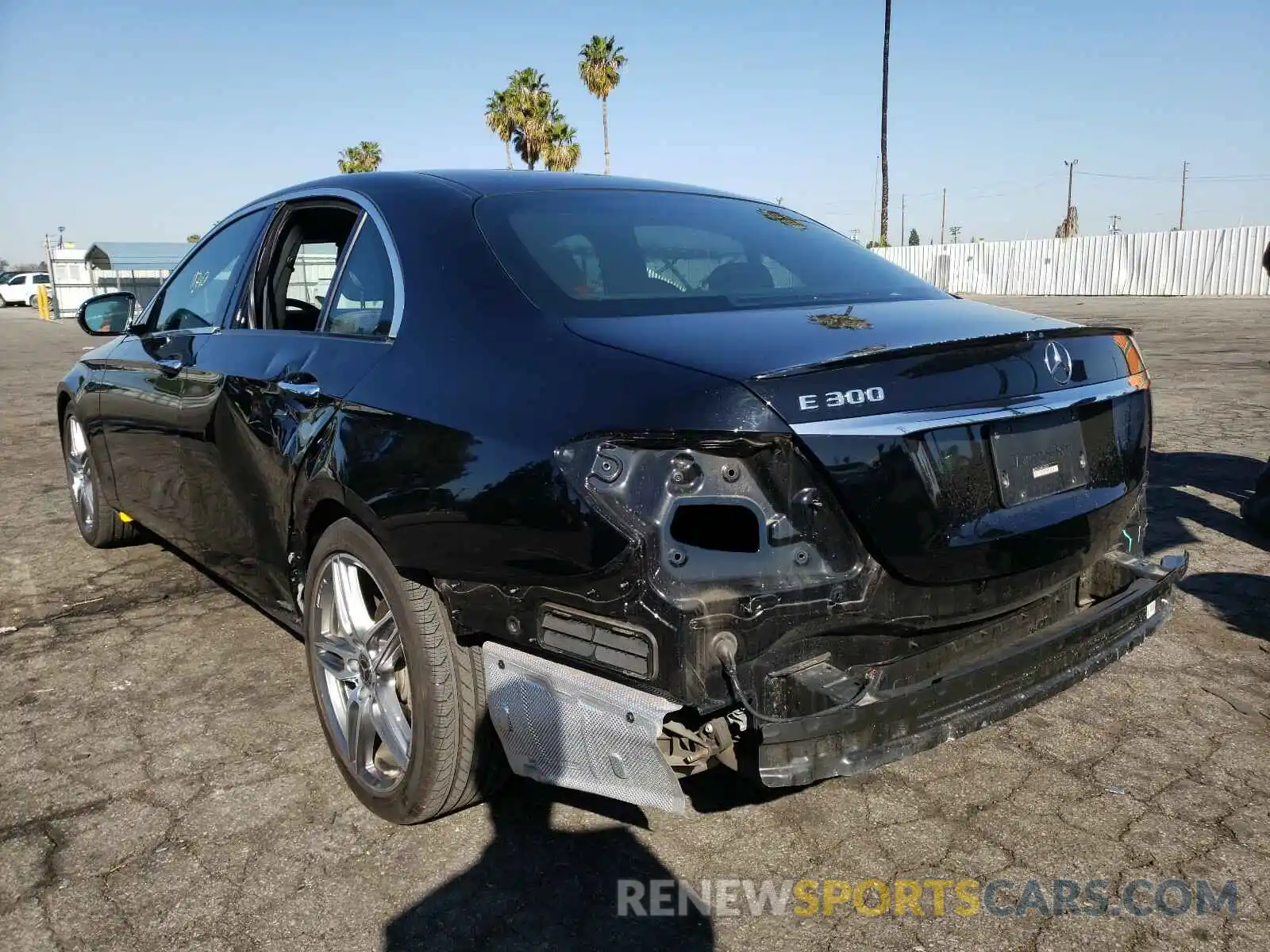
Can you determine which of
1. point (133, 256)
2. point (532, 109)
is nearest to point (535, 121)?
point (532, 109)

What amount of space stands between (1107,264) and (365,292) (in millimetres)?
37433

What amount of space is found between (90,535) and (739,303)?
4.15 m

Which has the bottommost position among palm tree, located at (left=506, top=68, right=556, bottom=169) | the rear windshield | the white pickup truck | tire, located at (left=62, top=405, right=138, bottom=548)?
the white pickup truck

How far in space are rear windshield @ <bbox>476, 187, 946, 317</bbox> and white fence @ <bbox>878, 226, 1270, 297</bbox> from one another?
1080 inches

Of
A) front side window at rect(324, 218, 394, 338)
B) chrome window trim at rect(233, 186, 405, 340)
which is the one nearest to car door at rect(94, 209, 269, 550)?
chrome window trim at rect(233, 186, 405, 340)

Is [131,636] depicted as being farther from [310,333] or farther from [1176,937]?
[1176,937]

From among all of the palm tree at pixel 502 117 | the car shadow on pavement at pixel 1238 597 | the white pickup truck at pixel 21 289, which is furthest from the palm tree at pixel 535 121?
the car shadow on pavement at pixel 1238 597

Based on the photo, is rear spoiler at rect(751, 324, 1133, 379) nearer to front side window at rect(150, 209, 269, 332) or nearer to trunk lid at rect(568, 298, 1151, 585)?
trunk lid at rect(568, 298, 1151, 585)

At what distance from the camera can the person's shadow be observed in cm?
222

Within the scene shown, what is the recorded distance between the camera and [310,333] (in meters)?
3.04

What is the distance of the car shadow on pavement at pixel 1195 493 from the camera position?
5137 mm

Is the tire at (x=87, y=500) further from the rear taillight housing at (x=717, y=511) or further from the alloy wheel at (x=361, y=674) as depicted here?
the rear taillight housing at (x=717, y=511)

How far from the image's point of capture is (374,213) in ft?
9.75

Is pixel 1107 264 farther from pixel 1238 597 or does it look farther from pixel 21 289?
pixel 21 289
